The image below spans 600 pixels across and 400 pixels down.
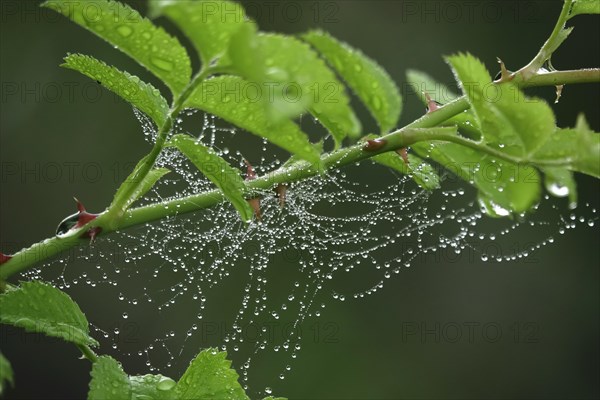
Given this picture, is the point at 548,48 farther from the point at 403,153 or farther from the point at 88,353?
the point at 88,353

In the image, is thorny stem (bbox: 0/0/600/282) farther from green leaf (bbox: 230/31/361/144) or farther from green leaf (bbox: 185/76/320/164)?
green leaf (bbox: 230/31/361/144)

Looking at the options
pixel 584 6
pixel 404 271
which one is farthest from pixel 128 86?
pixel 404 271

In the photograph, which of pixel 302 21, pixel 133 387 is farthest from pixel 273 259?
pixel 133 387

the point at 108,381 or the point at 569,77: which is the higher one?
the point at 569,77

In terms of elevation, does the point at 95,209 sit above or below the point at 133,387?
above

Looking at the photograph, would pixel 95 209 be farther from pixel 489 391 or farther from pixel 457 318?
pixel 489 391

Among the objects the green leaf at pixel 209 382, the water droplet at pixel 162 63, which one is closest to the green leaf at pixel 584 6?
the water droplet at pixel 162 63
